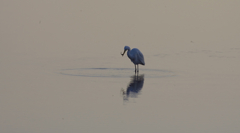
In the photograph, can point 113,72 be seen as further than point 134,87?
Yes

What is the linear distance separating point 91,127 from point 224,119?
296cm

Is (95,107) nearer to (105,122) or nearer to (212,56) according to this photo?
(105,122)

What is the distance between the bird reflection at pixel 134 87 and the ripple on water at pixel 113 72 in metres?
0.58

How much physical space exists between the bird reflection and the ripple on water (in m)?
0.58

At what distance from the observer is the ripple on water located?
18.2m

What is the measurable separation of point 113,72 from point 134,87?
3517 millimetres

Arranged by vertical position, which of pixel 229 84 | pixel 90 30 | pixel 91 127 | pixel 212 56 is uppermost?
pixel 90 30

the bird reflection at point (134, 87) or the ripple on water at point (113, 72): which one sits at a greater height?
the ripple on water at point (113, 72)

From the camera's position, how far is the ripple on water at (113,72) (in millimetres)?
18156

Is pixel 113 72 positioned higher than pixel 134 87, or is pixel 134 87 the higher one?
pixel 113 72

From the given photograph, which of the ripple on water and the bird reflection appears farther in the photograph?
the ripple on water

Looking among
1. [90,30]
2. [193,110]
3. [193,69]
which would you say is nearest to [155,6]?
[90,30]

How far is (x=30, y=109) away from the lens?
40.5 ft

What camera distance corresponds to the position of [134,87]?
15.6m
